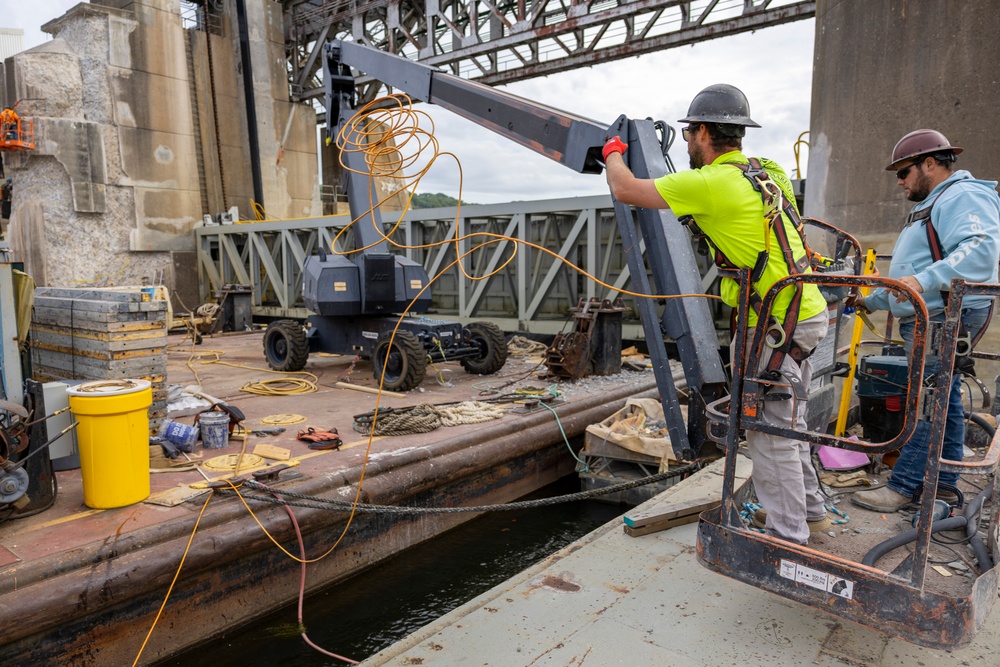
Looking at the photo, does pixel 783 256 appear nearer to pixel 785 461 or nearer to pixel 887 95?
pixel 785 461

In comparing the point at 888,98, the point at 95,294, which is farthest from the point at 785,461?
the point at 888,98

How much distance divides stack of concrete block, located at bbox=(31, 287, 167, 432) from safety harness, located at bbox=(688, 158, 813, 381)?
441 centimetres

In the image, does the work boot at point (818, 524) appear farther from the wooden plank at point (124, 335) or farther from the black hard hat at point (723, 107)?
the wooden plank at point (124, 335)

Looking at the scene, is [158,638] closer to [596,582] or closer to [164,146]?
[596,582]

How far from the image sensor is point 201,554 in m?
3.73

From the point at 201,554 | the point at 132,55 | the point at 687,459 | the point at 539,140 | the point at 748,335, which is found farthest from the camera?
the point at 132,55

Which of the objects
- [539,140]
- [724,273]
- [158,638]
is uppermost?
[539,140]

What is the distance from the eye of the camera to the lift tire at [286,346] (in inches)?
329

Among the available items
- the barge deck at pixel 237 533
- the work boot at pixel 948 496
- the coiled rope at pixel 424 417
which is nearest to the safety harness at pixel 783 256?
the work boot at pixel 948 496

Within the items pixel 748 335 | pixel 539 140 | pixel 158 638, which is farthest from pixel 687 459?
pixel 158 638

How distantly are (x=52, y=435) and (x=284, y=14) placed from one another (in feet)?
64.9

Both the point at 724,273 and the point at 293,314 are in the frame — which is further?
the point at 293,314

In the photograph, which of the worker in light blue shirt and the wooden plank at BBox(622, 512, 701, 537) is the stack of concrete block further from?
the worker in light blue shirt

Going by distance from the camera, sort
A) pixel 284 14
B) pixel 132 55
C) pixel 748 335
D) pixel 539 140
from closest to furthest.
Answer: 1. pixel 748 335
2. pixel 539 140
3. pixel 132 55
4. pixel 284 14
